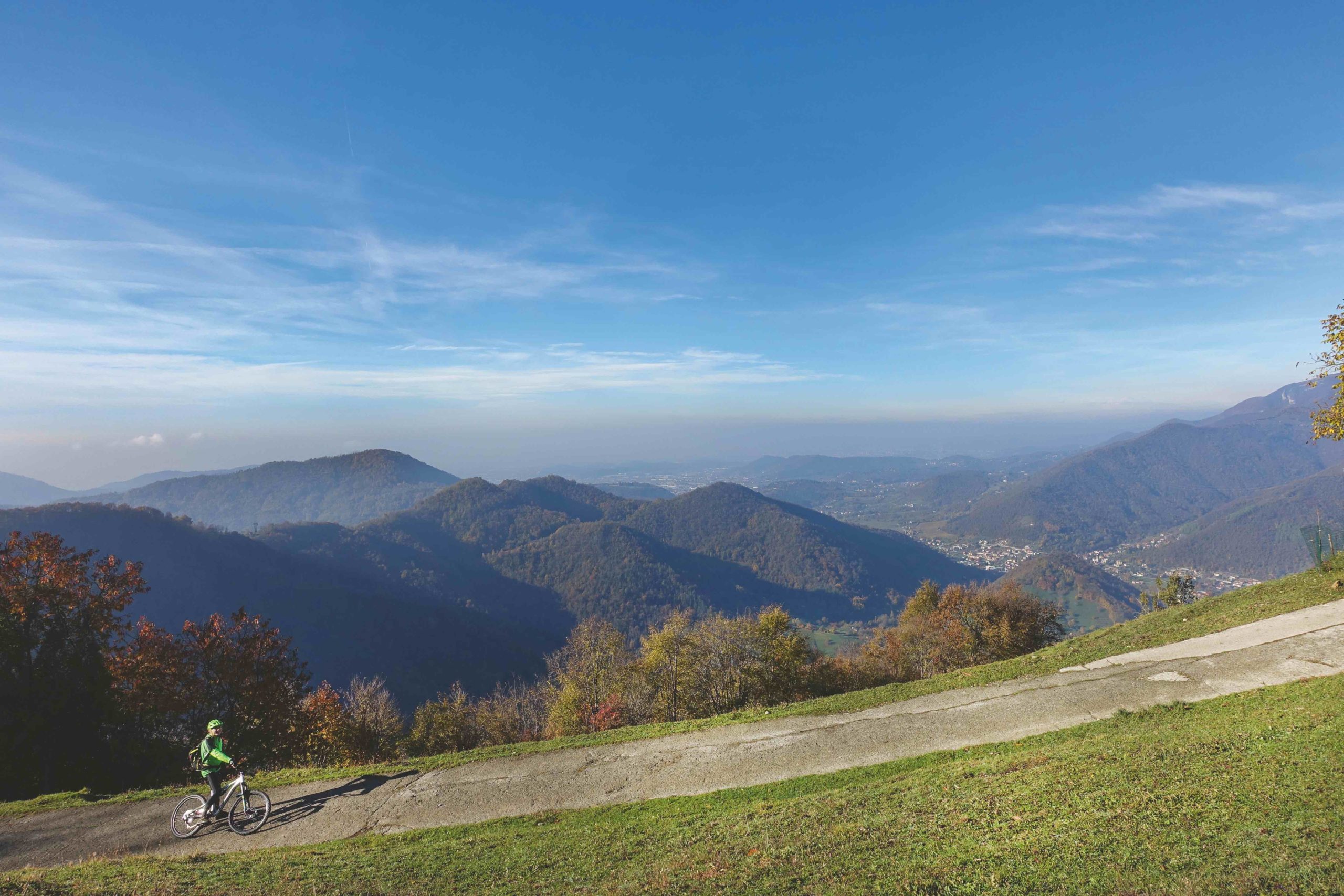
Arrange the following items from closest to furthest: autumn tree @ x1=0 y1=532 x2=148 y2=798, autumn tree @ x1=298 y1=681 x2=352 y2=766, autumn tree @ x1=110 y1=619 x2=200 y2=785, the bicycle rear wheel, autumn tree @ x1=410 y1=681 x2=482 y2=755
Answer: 1. the bicycle rear wheel
2. autumn tree @ x1=0 y1=532 x2=148 y2=798
3. autumn tree @ x1=110 y1=619 x2=200 y2=785
4. autumn tree @ x1=298 y1=681 x2=352 y2=766
5. autumn tree @ x1=410 y1=681 x2=482 y2=755

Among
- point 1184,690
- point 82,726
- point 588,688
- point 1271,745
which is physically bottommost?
point 588,688

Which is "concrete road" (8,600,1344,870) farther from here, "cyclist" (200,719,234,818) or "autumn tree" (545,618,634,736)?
"autumn tree" (545,618,634,736)

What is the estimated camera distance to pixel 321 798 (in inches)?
621

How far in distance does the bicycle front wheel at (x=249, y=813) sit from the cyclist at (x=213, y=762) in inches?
19.4

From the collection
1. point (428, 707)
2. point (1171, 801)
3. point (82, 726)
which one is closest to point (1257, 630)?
point (1171, 801)

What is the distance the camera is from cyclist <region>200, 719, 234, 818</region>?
13617 mm

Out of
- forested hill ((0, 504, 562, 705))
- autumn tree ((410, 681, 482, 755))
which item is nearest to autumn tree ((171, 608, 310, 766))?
autumn tree ((410, 681, 482, 755))

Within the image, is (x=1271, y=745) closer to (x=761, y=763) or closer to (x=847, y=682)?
(x=761, y=763)

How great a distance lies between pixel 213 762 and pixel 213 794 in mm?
925

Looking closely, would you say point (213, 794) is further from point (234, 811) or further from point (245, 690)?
point (245, 690)

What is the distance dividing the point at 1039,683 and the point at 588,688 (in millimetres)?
29916

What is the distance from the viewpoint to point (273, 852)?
41.7 ft

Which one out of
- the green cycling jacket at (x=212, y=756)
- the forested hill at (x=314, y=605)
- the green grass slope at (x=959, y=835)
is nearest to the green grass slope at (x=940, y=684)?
the green cycling jacket at (x=212, y=756)

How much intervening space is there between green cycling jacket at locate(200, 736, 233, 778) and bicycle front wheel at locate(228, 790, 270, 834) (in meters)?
1.12
